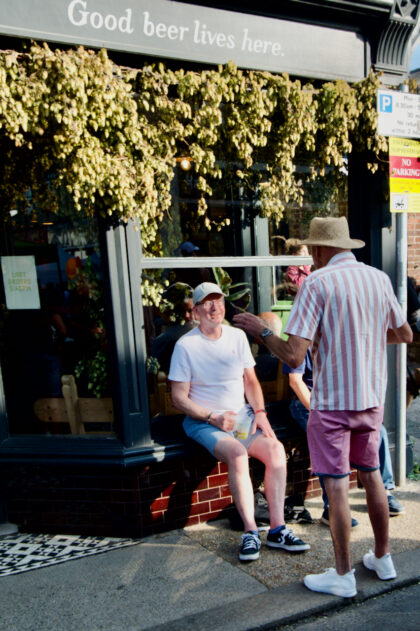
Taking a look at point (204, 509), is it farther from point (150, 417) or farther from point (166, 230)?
point (166, 230)

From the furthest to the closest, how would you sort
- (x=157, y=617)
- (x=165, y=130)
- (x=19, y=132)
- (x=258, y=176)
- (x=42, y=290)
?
(x=258, y=176) < (x=42, y=290) < (x=165, y=130) < (x=19, y=132) < (x=157, y=617)

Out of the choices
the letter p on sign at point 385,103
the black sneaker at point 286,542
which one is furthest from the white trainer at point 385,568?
the letter p on sign at point 385,103

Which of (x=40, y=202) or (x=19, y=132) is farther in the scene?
(x=40, y=202)

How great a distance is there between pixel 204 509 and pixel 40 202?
2.45m

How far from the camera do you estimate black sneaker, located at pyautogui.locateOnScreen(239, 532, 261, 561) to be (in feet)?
12.0

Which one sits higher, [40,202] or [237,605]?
[40,202]

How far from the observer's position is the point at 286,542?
3.77m

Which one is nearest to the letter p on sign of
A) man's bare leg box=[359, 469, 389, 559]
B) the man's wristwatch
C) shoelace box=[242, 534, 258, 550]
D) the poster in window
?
the man's wristwatch

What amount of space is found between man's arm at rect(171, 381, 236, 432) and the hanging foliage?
3.27ft

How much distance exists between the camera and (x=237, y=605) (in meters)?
3.20

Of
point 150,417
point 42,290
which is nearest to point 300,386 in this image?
point 150,417

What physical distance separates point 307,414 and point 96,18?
3013 mm

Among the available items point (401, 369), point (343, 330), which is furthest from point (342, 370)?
point (401, 369)

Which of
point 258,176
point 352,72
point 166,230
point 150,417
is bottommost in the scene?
Result: point 150,417
